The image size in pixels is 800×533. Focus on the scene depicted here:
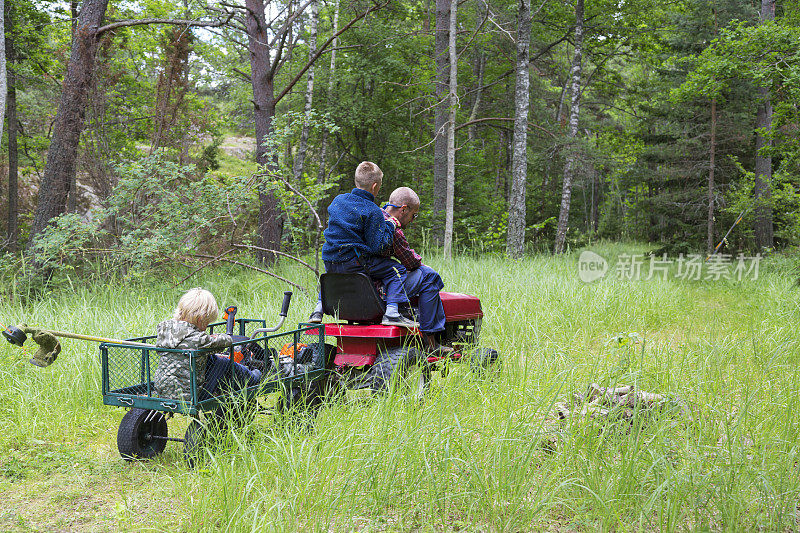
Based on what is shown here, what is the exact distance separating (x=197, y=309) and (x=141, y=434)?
84 centimetres

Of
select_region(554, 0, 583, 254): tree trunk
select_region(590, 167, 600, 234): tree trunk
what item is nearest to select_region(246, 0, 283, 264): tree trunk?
select_region(554, 0, 583, 254): tree trunk

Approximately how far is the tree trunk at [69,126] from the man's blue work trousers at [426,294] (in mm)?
7714

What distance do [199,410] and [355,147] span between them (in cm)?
1679

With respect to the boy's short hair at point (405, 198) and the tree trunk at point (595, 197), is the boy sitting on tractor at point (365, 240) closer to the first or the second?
the boy's short hair at point (405, 198)

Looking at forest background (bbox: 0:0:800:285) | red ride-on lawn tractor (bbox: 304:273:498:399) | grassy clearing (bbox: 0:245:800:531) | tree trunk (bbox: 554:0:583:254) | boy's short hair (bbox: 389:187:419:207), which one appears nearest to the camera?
grassy clearing (bbox: 0:245:800:531)

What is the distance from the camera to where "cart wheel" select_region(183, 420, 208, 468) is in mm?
3270

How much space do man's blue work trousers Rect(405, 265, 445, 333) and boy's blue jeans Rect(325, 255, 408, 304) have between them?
0.08 m

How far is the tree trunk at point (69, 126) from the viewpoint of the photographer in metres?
9.59

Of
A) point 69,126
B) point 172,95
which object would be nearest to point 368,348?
point 69,126

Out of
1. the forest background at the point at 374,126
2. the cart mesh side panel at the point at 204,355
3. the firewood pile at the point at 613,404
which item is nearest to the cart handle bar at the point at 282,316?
the cart mesh side panel at the point at 204,355

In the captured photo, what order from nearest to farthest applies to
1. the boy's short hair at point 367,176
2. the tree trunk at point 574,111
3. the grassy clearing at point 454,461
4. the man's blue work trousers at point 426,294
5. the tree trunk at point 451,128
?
the grassy clearing at point 454,461, the boy's short hair at point 367,176, the man's blue work trousers at point 426,294, the tree trunk at point 451,128, the tree trunk at point 574,111

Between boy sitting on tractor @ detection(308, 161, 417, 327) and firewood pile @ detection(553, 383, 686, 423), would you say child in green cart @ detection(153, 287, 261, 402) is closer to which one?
boy sitting on tractor @ detection(308, 161, 417, 327)

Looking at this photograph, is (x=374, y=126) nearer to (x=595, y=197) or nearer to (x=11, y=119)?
(x=11, y=119)

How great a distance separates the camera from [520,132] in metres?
12.7
